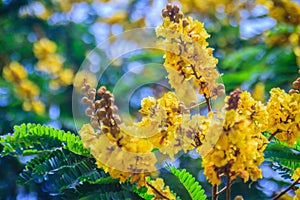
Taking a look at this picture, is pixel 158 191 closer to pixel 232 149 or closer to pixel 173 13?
pixel 232 149

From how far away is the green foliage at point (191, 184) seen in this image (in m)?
1.72

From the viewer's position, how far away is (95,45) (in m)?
4.95

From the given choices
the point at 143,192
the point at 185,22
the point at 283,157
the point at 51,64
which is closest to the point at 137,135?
the point at 143,192

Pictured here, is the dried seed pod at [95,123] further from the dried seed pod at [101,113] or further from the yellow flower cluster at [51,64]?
the yellow flower cluster at [51,64]

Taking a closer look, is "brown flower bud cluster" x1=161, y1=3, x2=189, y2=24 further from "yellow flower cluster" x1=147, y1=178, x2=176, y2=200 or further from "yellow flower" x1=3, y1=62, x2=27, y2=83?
"yellow flower" x1=3, y1=62, x2=27, y2=83

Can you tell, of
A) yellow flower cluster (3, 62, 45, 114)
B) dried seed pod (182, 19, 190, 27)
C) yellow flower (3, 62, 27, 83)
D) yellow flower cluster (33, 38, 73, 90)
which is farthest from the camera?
yellow flower cluster (33, 38, 73, 90)

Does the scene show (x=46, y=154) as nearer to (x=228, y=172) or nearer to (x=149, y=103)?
(x=149, y=103)

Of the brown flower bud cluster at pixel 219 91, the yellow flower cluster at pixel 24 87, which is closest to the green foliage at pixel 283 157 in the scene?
the brown flower bud cluster at pixel 219 91

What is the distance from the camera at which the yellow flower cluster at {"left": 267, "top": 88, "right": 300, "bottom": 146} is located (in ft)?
5.21

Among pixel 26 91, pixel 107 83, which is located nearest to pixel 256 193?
pixel 107 83

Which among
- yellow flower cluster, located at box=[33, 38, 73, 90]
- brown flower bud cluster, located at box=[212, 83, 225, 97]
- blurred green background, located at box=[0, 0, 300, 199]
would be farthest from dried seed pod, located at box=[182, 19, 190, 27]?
yellow flower cluster, located at box=[33, 38, 73, 90]

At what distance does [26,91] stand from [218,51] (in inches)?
55.1

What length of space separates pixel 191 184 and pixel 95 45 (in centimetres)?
334

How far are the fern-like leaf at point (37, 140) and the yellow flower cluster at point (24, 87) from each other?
2350 mm
